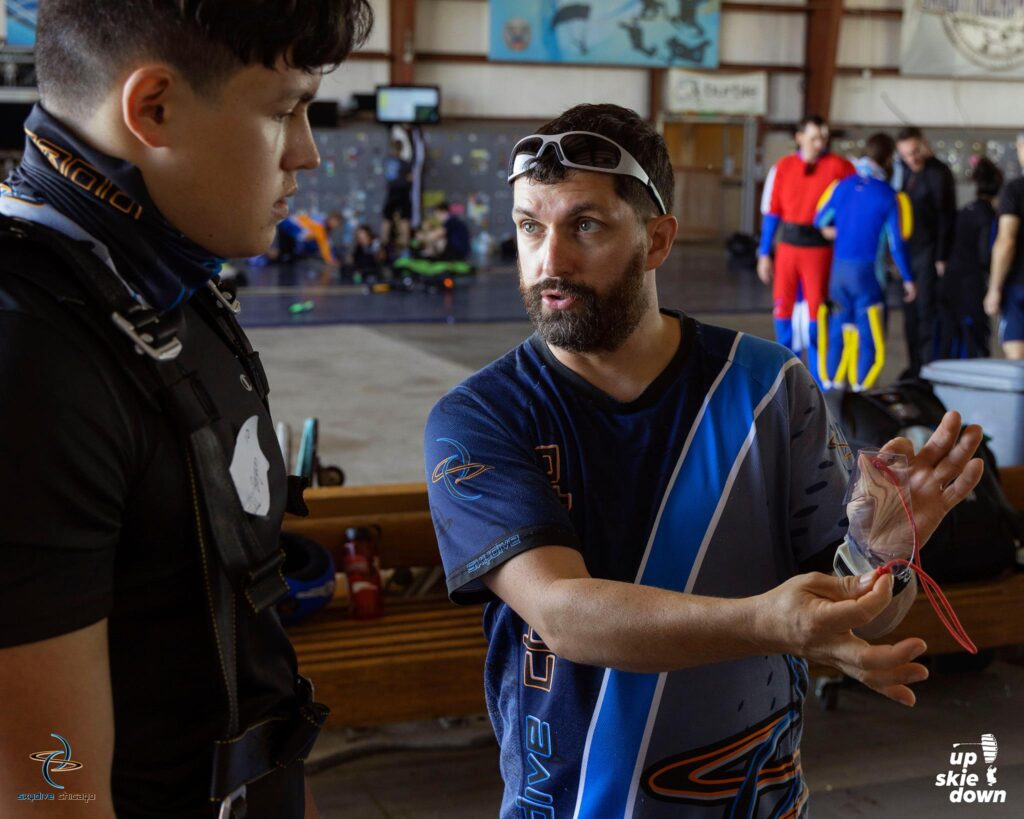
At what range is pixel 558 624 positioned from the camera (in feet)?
5.22

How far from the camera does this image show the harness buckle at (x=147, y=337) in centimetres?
101

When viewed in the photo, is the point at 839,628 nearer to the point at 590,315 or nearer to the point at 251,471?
the point at 251,471

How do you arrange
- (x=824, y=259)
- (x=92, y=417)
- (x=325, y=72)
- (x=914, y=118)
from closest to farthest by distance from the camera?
(x=92, y=417), (x=325, y=72), (x=824, y=259), (x=914, y=118)

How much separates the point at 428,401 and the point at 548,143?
7427 mm

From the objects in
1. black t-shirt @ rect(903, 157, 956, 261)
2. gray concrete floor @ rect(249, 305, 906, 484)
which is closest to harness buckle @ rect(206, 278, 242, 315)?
gray concrete floor @ rect(249, 305, 906, 484)

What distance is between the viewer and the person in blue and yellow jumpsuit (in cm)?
957

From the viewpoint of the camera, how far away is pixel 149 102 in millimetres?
1054

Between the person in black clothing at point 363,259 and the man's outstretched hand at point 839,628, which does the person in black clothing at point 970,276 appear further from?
the person in black clothing at point 363,259

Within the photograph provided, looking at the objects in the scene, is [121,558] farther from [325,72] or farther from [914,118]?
[914,118]

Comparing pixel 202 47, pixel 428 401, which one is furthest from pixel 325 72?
pixel 428 401

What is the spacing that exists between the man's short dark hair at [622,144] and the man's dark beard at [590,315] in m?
0.13

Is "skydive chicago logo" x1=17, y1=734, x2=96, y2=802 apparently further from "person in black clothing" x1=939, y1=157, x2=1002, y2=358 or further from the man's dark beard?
"person in black clothing" x1=939, y1=157, x2=1002, y2=358

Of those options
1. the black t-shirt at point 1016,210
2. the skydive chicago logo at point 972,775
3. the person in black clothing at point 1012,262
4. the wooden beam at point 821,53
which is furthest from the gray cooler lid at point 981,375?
the wooden beam at point 821,53

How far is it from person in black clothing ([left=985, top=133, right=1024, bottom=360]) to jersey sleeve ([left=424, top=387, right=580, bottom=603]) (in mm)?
6630
